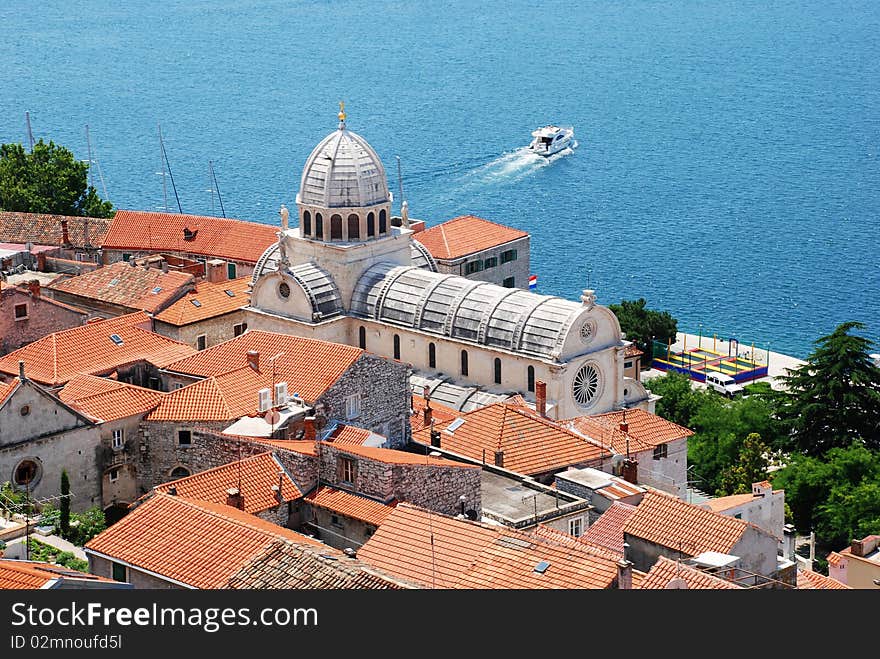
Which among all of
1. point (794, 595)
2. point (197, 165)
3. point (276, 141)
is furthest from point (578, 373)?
point (276, 141)

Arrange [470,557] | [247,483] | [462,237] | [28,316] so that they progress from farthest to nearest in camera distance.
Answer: [462,237], [28,316], [247,483], [470,557]

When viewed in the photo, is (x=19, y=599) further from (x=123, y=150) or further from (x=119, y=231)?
(x=123, y=150)

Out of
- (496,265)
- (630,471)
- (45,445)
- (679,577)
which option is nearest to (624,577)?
(679,577)

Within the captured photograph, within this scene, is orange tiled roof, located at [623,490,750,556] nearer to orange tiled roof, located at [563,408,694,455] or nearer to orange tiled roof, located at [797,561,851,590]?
Result: orange tiled roof, located at [797,561,851,590]

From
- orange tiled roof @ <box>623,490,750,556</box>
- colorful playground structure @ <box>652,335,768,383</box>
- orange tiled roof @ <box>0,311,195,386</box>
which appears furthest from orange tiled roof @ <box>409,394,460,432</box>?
colorful playground structure @ <box>652,335,768,383</box>

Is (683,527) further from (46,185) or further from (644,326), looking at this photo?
(46,185)

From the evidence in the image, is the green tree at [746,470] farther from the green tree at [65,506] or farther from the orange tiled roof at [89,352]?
the green tree at [65,506]
